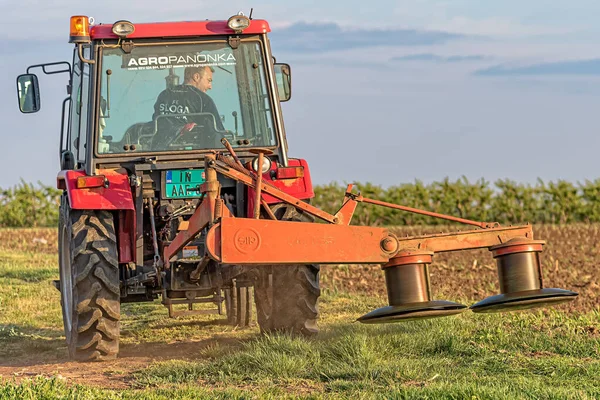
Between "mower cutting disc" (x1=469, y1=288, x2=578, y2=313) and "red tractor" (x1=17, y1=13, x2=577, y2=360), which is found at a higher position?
"red tractor" (x1=17, y1=13, x2=577, y2=360)

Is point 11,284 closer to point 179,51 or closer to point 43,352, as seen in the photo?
point 43,352

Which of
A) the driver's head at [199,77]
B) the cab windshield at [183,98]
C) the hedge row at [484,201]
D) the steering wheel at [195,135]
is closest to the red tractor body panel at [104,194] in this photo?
the cab windshield at [183,98]

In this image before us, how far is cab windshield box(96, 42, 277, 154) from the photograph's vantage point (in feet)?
26.2

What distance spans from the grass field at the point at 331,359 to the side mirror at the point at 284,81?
6.77 ft

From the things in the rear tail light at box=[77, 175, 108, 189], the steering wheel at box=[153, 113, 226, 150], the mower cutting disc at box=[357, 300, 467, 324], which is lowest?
the mower cutting disc at box=[357, 300, 467, 324]

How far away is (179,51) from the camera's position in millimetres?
8203

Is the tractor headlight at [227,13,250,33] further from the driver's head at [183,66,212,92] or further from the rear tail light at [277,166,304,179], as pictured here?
the rear tail light at [277,166,304,179]

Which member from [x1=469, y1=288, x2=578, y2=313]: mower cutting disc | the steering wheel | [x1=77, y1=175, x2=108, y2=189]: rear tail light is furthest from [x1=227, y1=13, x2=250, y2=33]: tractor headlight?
[x1=469, y1=288, x2=578, y2=313]: mower cutting disc

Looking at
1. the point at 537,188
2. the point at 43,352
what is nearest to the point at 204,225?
the point at 43,352

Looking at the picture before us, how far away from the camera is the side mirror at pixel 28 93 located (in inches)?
340

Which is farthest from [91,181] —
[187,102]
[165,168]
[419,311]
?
[419,311]

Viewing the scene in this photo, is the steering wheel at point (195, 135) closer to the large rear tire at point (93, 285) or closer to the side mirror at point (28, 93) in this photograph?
the large rear tire at point (93, 285)

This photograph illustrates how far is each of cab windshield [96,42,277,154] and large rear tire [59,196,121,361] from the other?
0.65 m

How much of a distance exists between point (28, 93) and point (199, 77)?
1622 millimetres
